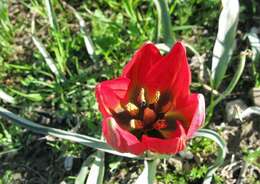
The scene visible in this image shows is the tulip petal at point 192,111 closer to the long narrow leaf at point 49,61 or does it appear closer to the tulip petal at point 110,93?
the tulip petal at point 110,93

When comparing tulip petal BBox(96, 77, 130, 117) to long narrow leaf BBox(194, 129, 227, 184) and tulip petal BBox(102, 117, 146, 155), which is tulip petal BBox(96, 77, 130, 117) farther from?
long narrow leaf BBox(194, 129, 227, 184)

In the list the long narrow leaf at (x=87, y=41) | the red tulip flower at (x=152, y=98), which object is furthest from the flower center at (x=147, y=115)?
the long narrow leaf at (x=87, y=41)

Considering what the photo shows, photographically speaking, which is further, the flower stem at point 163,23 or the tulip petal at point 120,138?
the flower stem at point 163,23

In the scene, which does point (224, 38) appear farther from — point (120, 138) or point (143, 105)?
point (120, 138)

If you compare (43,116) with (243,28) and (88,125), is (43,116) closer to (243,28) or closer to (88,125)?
(88,125)

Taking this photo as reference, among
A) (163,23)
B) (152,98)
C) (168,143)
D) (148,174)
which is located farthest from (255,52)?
(168,143)

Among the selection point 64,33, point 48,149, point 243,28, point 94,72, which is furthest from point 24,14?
point 243,28
